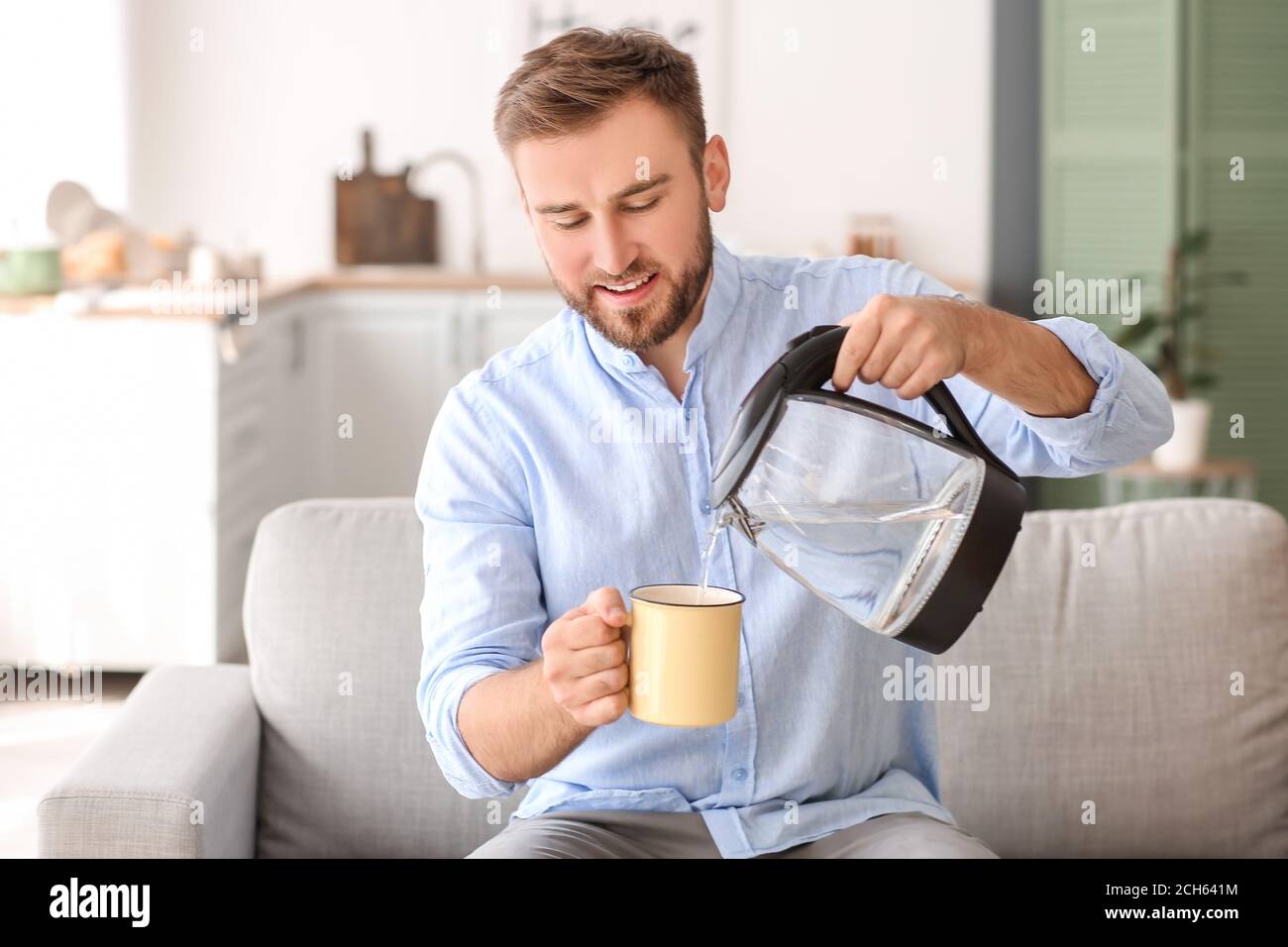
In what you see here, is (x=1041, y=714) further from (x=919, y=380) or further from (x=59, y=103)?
(x=59, y=103)

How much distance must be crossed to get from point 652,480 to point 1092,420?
0.41 meters

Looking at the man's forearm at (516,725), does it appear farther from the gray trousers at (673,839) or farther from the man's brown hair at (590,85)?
the man's brown hair at (590,85)

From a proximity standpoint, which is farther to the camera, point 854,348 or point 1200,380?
point 1200,380

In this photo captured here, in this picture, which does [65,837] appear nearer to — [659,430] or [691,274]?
[659,430]

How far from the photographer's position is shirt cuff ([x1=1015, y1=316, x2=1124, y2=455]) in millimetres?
1222

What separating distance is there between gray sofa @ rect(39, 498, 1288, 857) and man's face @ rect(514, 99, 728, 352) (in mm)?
492

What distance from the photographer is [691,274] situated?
1.38 meters

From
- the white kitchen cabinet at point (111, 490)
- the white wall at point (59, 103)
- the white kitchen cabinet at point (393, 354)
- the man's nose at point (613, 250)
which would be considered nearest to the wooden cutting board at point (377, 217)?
the white kitchen cabinet at point (393, 354)

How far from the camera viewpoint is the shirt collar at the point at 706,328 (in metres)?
1.41

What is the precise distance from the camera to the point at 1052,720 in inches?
64.1

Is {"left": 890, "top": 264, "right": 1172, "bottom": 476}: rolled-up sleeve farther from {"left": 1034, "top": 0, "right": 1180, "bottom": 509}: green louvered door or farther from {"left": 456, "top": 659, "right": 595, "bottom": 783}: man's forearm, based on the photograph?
{"left": 1034, "top": 0, "right": 1180, "bottom": 509}: green louvered door
